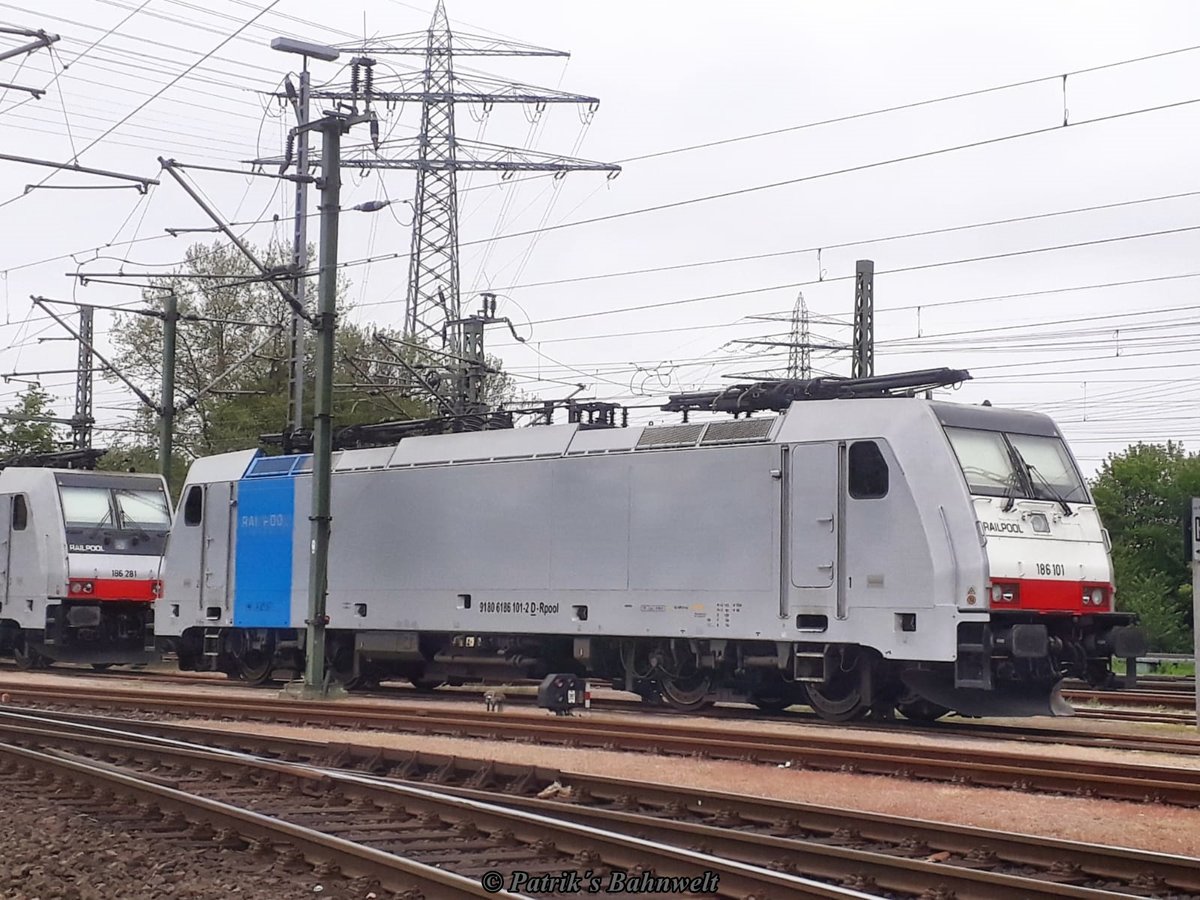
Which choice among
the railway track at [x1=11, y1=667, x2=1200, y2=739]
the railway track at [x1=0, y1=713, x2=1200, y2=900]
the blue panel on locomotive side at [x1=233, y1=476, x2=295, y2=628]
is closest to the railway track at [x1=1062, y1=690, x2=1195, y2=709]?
the railway track at [x1=11, y1=667, x2=1200, y2=739]

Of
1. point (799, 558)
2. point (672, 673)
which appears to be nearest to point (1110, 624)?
point (799, 558)

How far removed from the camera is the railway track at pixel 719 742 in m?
10.9

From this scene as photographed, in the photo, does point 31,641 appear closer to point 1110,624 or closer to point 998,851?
point 1110,624

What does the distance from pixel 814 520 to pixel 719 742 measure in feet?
11.2

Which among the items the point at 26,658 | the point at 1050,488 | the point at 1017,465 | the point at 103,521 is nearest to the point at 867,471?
the point at 1017,465

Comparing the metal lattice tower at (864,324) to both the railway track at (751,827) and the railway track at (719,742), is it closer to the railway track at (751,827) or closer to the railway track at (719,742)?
the railway track at (719,742)

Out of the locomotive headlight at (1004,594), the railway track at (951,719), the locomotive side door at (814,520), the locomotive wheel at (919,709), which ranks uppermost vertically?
the locomotive side door at (814,520)

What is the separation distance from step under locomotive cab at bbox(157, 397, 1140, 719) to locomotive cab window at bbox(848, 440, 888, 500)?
22 mm

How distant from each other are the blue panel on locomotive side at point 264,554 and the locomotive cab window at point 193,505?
1004mm

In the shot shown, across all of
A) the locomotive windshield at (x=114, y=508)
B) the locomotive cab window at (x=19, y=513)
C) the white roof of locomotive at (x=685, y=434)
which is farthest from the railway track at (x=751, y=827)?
the locomotive cab window at (x=19, y=513)

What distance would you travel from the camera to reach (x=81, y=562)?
25.7 m

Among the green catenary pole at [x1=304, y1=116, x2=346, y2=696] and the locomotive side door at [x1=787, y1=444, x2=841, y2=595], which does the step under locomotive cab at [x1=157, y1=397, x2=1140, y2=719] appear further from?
the green catenary pole at [x1=304, y1=116, x2=346, y2=696]

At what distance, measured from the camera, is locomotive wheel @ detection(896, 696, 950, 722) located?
52.9 feet

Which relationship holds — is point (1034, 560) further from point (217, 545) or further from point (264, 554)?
point (217, 545)
